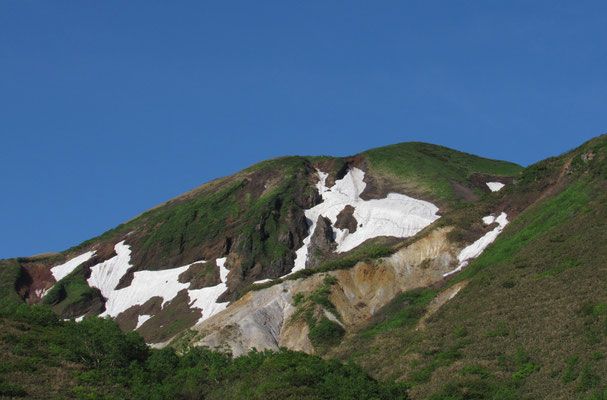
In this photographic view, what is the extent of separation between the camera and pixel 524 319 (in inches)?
1384

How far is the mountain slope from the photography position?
280 feet

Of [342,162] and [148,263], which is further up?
[342,162]

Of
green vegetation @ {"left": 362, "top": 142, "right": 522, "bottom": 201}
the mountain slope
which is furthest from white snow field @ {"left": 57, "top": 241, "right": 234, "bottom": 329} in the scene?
green vegetation @ {"left": 362, "top": 142, "right": 522, "bottom": 201}

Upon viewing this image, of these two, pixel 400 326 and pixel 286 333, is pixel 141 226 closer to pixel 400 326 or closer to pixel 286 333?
pixel 286 333

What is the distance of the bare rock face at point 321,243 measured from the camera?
84875 millimetres

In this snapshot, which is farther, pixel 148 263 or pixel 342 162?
pixel 342 162

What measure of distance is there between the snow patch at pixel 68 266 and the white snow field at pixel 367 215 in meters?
37.6

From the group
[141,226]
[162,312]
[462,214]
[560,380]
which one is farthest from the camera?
[141,226]

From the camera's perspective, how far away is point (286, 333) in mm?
53375

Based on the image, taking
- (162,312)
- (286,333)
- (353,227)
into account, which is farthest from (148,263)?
(286,333)

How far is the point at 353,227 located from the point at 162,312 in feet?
95.3

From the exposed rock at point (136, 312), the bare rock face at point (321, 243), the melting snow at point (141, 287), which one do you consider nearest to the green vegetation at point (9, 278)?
the melting snow at point (141, 287)

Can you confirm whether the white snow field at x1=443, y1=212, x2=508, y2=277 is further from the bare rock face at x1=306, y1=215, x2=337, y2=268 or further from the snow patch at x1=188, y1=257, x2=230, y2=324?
the snow patch at x1=188, y1=257, x2=230, y2=324

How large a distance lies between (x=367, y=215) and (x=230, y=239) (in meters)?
21.0
